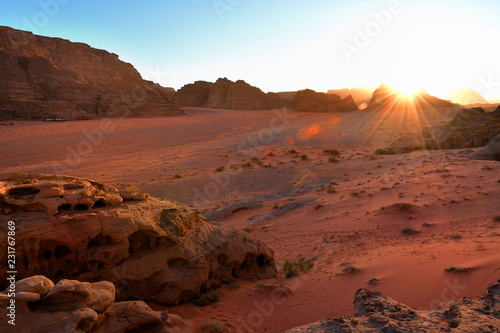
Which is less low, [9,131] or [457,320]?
[9,131]

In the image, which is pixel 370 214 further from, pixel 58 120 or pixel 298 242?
pixel 58 120

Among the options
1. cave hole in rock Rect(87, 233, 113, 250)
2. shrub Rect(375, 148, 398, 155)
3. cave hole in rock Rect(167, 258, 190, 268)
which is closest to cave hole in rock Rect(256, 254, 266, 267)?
cave hole in rock Rect(167, 258, 190, 268)

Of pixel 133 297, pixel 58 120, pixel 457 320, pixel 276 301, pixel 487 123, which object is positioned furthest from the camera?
pixel 58 120

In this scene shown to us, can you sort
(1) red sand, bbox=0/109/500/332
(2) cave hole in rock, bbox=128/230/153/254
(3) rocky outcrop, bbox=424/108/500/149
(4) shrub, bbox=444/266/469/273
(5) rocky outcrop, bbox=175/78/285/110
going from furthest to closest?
1. (5) rocky outcrop, bbox=175/78/285/110
2. (3) rocky outcrop, bbox=424/108/500/149
3. (2) cave hole in rock, bbox=128/230/153/254
4. (1) red sand, bbox=0/109/500/332
5. (4) shrub, bbox=444/266/469/273

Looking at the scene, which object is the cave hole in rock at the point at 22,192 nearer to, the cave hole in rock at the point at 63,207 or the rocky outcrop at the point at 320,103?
the cave hole in rock at the point at 63,207

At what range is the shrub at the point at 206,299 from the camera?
6.07 meters

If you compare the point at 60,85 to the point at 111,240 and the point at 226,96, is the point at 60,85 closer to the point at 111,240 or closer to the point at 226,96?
the point at 226,96

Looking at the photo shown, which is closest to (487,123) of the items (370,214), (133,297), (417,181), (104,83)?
(417,181)

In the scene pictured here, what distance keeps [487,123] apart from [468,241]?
23.1 meters

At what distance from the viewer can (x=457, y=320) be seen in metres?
3.45

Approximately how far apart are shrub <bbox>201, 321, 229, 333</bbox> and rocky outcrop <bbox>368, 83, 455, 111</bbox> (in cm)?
6702

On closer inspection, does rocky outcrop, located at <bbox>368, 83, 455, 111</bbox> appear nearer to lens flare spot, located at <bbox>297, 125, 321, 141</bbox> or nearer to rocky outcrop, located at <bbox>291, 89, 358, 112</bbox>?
rocky outcrop, located at <bbox>291, 89, 358, 112</bbox>

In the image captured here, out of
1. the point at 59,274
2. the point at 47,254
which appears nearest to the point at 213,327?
the point at 59,274

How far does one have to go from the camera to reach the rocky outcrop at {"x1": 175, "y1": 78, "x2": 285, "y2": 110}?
86375mm
